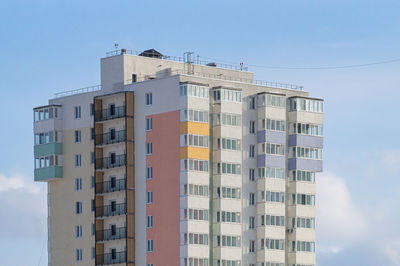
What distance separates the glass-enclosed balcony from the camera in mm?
158988

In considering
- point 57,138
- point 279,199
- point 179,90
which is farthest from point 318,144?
point 57,138

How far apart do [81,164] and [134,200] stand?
1140 centimetres

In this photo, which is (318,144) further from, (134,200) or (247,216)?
(134,200)

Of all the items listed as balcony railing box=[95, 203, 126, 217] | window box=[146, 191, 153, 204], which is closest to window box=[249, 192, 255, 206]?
window box=[146, 191, 153, 204]

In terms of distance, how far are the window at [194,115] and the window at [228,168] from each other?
20.1 feet

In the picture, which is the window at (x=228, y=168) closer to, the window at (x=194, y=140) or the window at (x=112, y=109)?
the window at (x=194, y=140)

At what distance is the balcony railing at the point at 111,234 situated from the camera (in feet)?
518

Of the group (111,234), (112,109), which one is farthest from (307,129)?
(111,234)

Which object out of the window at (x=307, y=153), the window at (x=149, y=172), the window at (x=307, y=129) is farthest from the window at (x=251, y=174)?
the window at (x=149, y=172)

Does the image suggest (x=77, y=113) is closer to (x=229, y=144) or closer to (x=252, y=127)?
(x=229, y=144)

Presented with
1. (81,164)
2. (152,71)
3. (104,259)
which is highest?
(152,71)

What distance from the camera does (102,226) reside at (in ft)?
528

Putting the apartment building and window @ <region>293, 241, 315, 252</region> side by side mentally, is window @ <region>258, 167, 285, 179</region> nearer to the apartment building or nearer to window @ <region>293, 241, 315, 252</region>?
the apartment building

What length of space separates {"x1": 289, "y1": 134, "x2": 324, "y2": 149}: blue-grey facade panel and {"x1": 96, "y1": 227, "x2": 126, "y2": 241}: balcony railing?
24.7 metres
